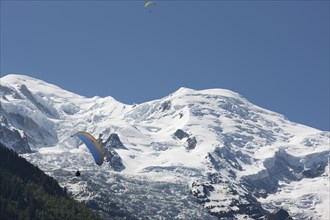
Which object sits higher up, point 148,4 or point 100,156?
point 148,4

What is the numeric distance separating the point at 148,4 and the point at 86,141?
31.6 m

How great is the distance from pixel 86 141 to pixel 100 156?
5.67 meters

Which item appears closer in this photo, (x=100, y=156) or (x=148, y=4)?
Result: (x=100, y=156)

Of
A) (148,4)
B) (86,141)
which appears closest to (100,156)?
(86,141)

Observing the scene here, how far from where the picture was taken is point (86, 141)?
165500mm

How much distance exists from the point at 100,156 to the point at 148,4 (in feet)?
113

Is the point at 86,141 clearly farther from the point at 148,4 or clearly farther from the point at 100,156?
the point at 148,4

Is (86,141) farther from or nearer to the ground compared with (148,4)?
nearer to the ground

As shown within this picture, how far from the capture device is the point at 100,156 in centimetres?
16150

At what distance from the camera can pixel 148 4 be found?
17550cm
